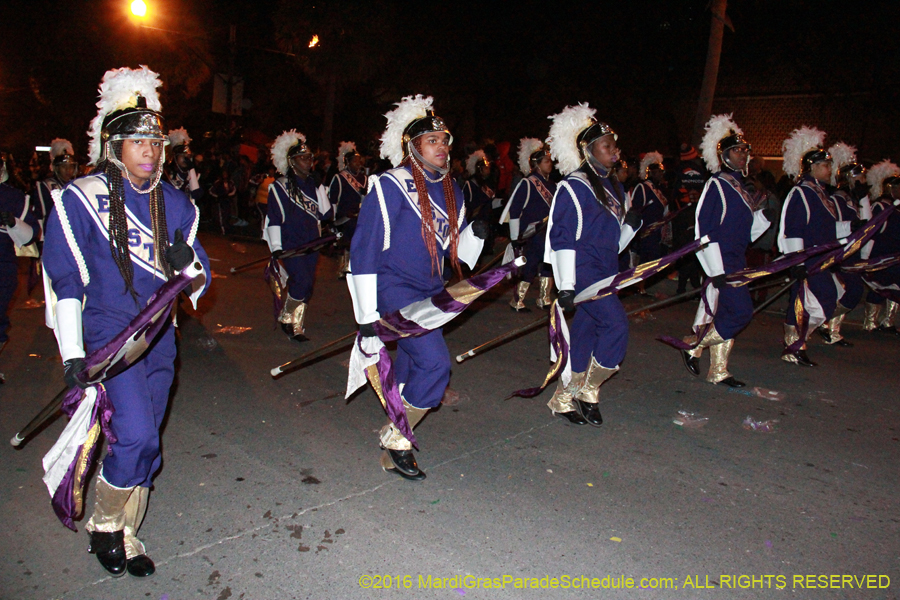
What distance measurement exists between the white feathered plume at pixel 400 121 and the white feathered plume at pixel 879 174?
24.0 ft

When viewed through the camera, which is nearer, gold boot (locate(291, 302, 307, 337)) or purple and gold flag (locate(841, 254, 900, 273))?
gold boot (locate(291, 302, 307, 337))

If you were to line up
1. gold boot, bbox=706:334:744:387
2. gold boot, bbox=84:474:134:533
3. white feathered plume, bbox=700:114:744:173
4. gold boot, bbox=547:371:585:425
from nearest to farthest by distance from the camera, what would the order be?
gold boot, bbox=84:474:134:533
gold boot, bbox=547:371:585:425
gold boot, bbox=706:334:744:387
white feathered plume, bbox=700:114:744:173

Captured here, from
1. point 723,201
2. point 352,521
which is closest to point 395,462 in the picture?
point 352,521

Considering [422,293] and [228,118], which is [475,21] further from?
[422,293]

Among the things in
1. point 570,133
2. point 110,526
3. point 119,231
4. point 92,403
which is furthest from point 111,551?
point 570,133

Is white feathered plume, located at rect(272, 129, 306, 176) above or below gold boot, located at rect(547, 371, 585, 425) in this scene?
above

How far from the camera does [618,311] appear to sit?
5.25 meters

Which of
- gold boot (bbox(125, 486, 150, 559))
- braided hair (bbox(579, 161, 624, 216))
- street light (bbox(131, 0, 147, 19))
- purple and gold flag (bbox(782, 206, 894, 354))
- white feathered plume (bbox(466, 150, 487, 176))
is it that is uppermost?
street light (bbox(131, 0, 147, 19))

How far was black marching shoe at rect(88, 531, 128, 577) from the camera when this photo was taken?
3207 millimetres

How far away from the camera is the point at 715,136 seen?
664 centimetres

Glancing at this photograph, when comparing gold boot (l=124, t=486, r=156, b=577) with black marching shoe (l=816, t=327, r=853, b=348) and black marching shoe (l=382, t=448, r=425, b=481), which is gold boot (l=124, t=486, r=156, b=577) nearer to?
black marching shoe (l=382, t=448, r=425, b=481)

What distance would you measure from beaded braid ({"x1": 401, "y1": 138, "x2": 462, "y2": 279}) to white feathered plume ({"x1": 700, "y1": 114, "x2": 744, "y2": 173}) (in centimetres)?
323

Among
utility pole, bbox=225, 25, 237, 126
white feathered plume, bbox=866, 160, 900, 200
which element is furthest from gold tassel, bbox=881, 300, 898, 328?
utility pole, bbox=225, 25, 237, 126

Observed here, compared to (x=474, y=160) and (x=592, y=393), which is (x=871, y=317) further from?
(x=474, y=160)
